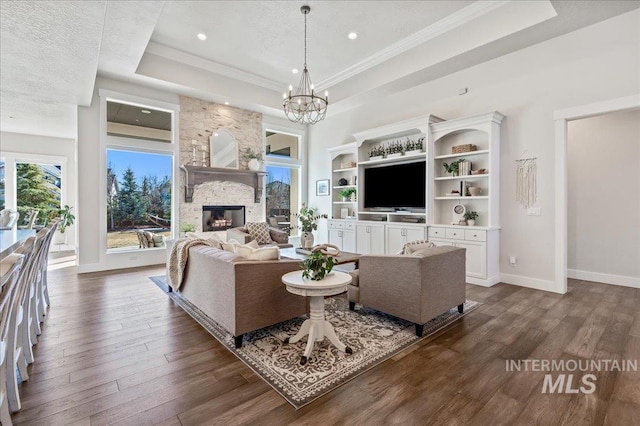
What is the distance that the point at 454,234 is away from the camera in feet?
16.6

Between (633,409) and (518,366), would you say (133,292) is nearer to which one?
(518,366)

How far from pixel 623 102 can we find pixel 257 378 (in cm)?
522

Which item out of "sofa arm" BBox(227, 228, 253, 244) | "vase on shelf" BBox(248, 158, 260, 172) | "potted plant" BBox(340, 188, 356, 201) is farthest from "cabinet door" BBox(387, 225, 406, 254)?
"vase on shelf" BBox(248, 158, 260, 172)

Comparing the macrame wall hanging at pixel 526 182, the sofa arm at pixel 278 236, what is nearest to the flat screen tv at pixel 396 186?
the macrame wall hanging at pixel 526 182

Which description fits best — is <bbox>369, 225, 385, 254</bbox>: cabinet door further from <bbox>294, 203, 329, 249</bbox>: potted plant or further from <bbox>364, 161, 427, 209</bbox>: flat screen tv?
<bbox>294, 203, 329, 249</bbox>: potted plant

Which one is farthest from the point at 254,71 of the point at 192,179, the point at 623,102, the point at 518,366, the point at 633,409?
the point at 633,409

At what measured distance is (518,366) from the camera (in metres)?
2.38

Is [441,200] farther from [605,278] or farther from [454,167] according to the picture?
[605,278]

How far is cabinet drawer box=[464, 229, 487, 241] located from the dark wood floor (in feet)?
4.42

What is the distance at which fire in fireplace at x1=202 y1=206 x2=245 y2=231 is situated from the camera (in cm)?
702

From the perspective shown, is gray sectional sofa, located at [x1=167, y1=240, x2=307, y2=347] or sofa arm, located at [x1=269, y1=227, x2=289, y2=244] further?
sofa arm, located at [x1=269, y1=227, x2=289, y2=244]

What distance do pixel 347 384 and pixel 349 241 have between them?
4796 mm

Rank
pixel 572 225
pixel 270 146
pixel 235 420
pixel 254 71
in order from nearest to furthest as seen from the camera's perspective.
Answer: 1. pixel 235 420
2. pixel 572 225
3. pixel 254 71
4. pixel 270 146

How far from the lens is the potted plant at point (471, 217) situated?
16.7 feet
